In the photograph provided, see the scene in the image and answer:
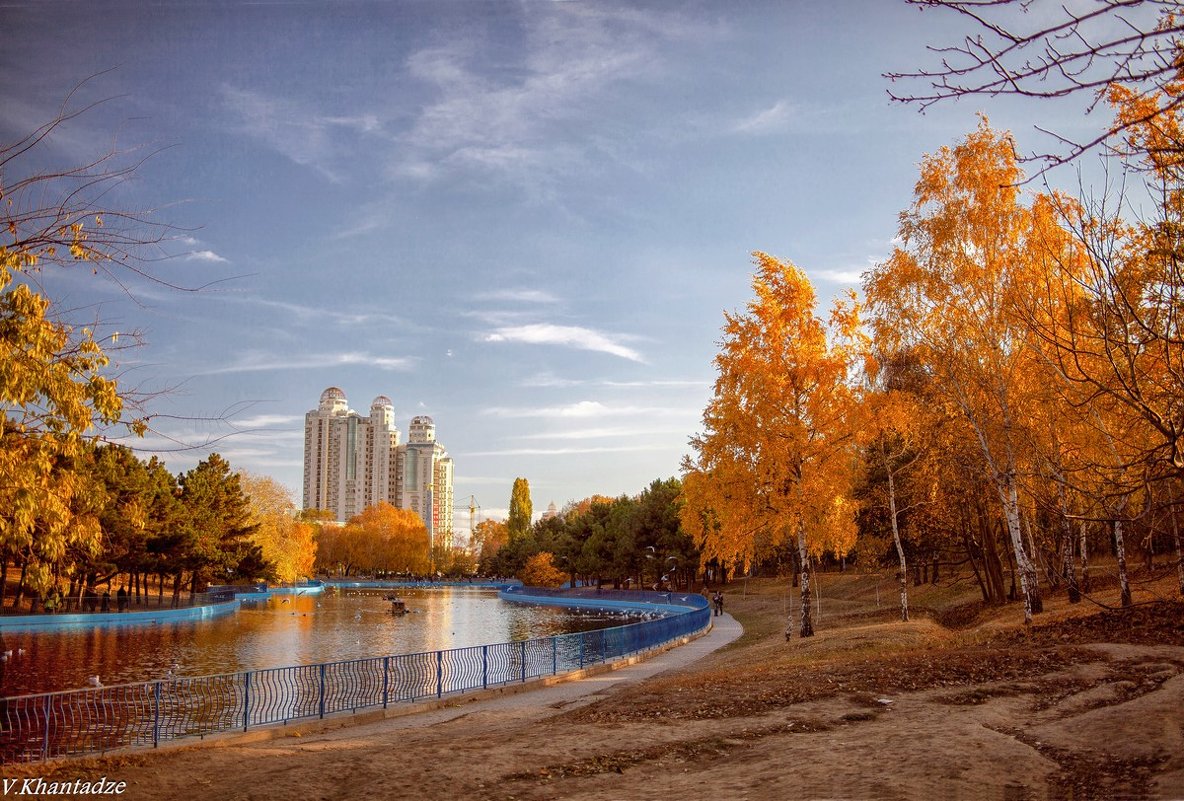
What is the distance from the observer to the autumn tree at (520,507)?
448 feet

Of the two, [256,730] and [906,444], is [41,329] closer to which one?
[256,730]

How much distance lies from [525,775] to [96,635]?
4198cm

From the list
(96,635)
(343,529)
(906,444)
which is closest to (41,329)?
(906,444)

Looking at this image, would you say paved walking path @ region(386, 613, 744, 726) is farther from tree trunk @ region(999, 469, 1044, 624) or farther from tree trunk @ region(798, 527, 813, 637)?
tree trunk @ region(999, 469, 1044, 624)

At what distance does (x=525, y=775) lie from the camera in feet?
32.0

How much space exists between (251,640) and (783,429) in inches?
1169

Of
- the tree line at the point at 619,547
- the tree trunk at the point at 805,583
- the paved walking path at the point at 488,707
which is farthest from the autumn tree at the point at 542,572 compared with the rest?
the paved walking path at the point at 488,707

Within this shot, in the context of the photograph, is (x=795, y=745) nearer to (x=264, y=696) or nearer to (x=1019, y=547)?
(x=264, y=696)

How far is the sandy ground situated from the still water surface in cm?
1795

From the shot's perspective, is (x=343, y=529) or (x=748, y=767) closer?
(x=748, y=767)

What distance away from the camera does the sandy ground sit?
8.26 meters

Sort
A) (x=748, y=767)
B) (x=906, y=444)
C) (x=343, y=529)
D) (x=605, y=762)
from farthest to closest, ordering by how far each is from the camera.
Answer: (x=343, y=529)
(x=906, y=444)
(x=605, y=762)
(x=748, y=767)

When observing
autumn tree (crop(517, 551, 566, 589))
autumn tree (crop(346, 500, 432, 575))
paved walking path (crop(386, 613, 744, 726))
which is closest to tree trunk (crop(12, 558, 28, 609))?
paved walking path (crop(386, 613, 744, 726))

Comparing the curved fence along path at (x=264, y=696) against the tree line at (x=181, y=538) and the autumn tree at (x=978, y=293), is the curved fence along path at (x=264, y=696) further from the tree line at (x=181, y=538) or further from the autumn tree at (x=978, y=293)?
Result: the tree line at (x=181, y=538)
